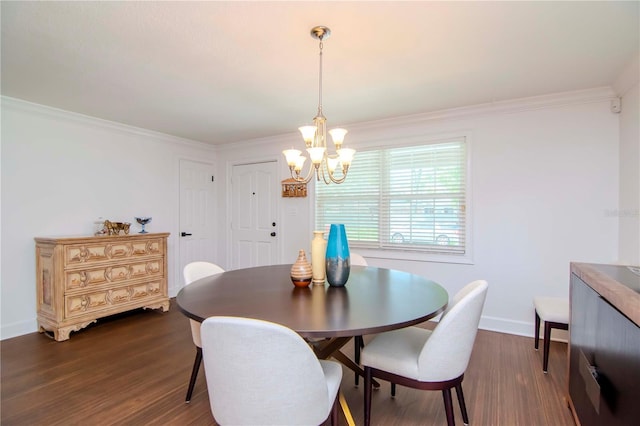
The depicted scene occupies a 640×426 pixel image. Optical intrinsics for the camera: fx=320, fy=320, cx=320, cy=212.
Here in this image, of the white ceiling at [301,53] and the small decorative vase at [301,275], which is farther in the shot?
the small decorative vase at [301,275]

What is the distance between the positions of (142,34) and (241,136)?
260cm

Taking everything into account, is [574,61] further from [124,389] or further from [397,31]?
[124,389]

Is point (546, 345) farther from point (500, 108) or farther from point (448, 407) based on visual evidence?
point (500, 108)

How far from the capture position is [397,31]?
188 centimetres

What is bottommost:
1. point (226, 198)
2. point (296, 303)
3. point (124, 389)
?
point (124, 389)

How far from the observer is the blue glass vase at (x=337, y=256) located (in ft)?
6.23

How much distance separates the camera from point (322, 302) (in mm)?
1615

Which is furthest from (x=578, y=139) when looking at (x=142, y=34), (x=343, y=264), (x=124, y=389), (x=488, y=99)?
(x=124, y=389)

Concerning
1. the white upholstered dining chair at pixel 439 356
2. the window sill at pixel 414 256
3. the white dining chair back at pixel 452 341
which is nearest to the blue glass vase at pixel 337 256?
the white upholstered dining chair at pixel 439 356

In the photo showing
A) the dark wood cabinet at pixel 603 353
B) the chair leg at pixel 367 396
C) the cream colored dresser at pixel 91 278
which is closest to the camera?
the dark wood cabinet at pixel 603 353

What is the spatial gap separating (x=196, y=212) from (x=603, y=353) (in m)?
4.67

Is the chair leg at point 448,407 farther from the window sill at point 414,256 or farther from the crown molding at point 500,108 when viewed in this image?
the crown molding at point 500,108

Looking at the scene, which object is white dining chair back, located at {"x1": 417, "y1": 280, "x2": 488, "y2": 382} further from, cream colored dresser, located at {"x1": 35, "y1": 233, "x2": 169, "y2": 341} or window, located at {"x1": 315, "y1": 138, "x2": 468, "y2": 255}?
A: cream colored dresser, located at {"x1": 35, "y1": 233, "x2": 169, "y2": 341}

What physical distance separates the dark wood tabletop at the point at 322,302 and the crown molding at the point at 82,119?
270 cm
